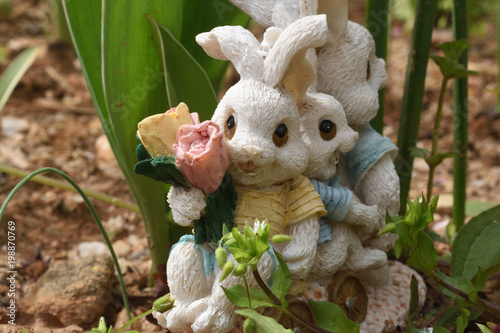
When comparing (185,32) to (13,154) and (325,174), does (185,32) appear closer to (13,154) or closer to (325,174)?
(325,174)

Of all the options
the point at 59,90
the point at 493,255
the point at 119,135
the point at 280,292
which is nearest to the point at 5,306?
the point at 119,135

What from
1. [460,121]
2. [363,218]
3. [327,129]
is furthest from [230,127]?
[460,121]

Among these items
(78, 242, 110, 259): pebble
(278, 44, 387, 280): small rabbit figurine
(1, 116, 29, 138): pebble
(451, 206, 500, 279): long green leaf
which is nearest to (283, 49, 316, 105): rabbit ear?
(278, 44, 387, 280): small rabbit figurine

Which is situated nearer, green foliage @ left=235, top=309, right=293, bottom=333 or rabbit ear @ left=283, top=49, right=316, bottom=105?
green foliage @ left=235, top=309, right=293, bottom=333

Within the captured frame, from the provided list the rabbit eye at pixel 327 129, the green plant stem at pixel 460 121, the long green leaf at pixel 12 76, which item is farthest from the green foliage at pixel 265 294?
the long green leaf at pixel 12 76

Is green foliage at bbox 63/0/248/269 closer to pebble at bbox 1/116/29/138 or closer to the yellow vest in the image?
the yellow vest

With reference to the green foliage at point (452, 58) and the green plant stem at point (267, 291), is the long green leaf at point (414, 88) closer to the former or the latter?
the green foliage at point (452, 58)
